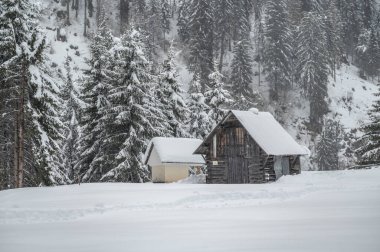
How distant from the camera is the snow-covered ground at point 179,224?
880 cm

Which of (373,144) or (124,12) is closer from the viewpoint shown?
(373,144)

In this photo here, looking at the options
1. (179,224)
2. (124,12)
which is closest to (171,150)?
(179,224)

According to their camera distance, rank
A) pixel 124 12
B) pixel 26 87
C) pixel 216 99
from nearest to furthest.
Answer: pixel 26 87, pixel 216 99, pixel 124 12

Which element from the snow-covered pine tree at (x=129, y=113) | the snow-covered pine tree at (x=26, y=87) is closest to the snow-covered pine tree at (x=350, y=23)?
the snow-covered pine tree at (x=129, y=113)

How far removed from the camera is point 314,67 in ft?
237

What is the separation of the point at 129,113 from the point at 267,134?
40.4 feet

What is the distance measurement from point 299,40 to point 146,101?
49.7 m

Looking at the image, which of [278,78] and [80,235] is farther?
[278,78]

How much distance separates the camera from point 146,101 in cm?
3812

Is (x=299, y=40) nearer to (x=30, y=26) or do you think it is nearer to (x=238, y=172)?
(x=238, y=172)

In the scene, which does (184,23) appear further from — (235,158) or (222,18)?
(235,158)

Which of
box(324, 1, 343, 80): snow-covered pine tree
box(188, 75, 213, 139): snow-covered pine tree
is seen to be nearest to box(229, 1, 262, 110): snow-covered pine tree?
box(324, 1, 343, 80): snow-covered pine tree

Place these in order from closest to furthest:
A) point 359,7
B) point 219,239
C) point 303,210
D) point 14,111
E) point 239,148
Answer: point 219,239 < point 303,210 < point 14,111 < point 239,148 < point 359,7

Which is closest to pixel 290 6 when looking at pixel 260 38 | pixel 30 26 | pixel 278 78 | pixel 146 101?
pixel 260 38
